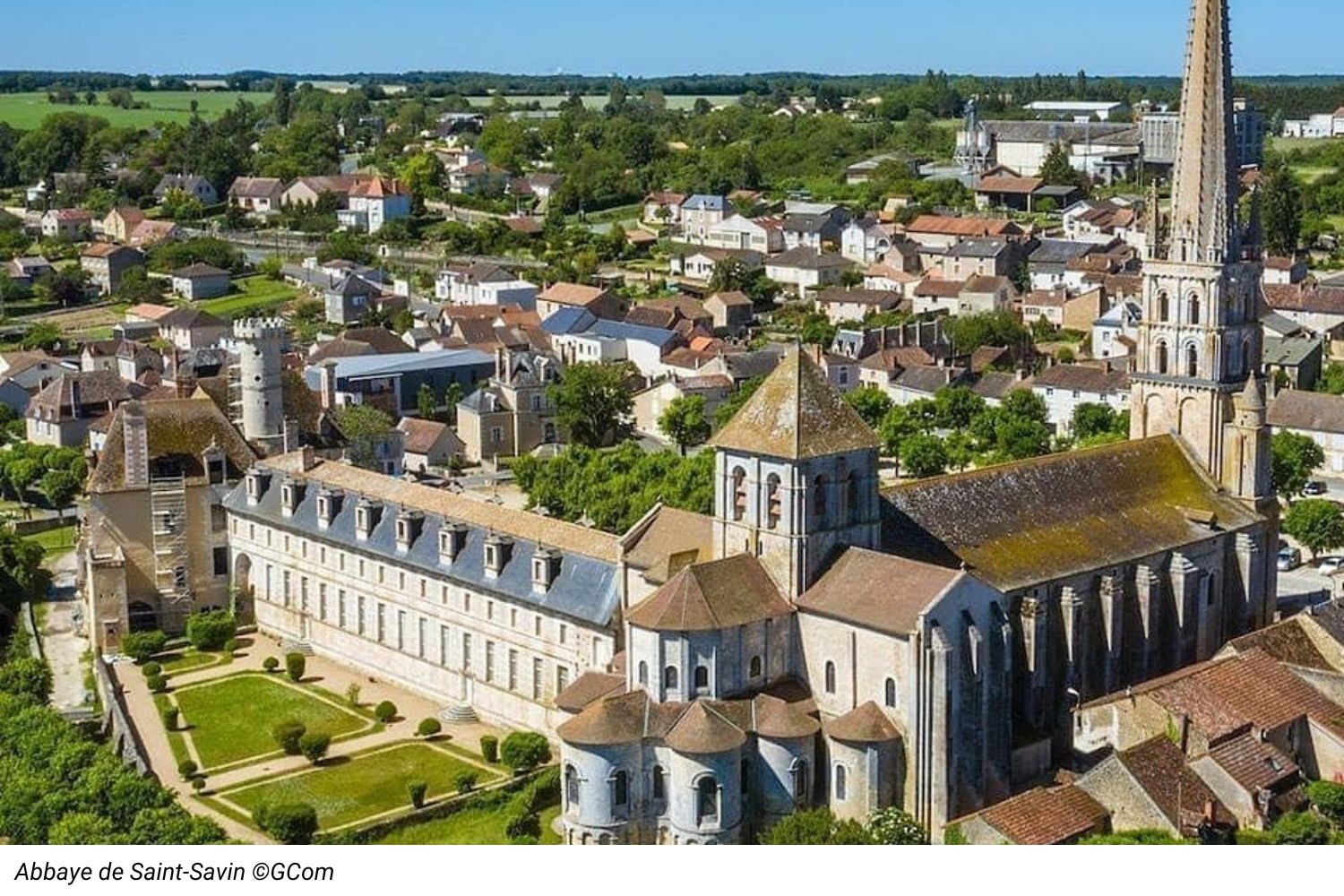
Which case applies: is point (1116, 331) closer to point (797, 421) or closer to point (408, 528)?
point (408, 528)

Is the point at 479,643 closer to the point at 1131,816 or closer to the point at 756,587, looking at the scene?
the point at 756,587

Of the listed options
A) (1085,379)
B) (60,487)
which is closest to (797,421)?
(60,487)

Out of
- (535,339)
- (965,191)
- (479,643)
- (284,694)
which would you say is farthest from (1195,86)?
(965,191)

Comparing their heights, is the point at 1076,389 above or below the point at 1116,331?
below

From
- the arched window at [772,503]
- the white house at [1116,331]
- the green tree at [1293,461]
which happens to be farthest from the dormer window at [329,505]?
the white house at [1116,331]

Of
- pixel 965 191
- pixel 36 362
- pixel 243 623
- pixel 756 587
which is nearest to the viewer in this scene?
pixel 756 587

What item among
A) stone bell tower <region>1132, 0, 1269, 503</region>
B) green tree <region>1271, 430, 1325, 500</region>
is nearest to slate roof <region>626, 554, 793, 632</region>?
stone bell tower <region>1132, 0, 1269, 503</region>
